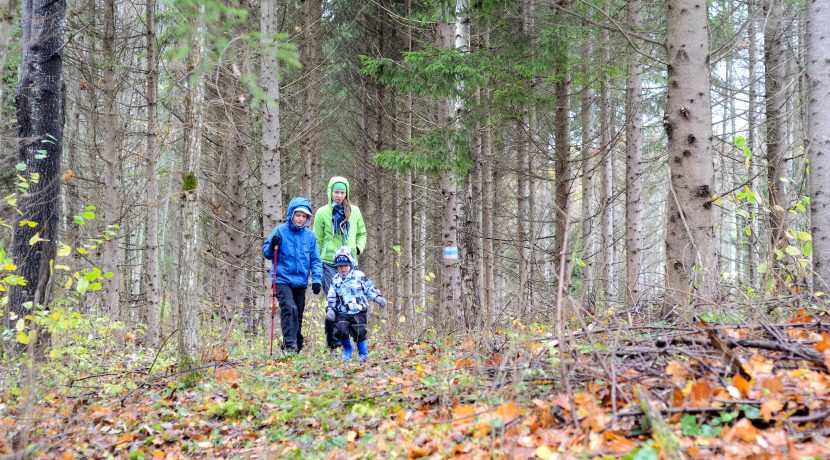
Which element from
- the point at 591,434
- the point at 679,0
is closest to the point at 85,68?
the point at 679,0

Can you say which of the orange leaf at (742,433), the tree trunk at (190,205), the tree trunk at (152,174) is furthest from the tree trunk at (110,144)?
the orange leaf at (742,433)

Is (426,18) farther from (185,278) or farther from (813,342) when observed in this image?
(813,342)

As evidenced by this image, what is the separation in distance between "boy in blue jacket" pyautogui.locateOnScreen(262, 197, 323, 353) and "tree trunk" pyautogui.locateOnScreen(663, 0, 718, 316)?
4205 mm

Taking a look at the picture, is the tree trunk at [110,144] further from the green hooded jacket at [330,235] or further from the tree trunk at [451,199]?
the tree trunk at [451,199]

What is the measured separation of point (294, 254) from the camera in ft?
23.7

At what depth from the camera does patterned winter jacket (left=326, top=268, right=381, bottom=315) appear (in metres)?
6.70

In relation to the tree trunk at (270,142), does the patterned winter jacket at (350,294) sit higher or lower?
lower

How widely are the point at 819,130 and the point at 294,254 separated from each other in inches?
225

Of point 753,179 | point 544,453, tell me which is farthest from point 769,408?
point 753,179

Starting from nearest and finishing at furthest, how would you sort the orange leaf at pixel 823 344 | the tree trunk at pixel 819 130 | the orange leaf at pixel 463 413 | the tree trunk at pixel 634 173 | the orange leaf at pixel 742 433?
the orange leaf at pixel 742 433
the orange leaf at pixel 823 344
the orange leaf at pixel 463 413
the tree trunk at pixel 819 130
the tree trunk at pixel 634 173

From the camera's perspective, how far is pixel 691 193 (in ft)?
16.8

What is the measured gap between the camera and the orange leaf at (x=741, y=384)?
295 cm

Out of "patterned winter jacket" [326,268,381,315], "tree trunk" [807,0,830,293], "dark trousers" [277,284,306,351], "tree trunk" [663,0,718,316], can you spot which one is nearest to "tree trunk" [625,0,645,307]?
"tree trunk" [807,0,830,293]

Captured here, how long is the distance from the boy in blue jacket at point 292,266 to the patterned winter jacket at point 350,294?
0.36 metres
